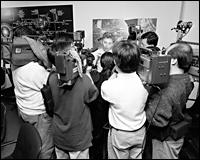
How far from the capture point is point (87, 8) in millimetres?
2758

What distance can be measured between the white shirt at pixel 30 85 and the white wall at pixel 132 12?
6.24 feet

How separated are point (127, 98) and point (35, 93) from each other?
76 centimetres

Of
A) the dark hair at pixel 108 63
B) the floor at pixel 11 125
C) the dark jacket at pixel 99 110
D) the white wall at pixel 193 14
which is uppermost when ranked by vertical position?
the white wall at pixel 193 14

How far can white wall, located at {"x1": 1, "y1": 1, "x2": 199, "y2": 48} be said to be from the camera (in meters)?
2.49

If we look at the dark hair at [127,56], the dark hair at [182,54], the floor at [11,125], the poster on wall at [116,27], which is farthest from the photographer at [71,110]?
the poster on wall at [116,27]

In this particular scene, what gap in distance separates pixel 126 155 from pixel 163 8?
2.38 meters

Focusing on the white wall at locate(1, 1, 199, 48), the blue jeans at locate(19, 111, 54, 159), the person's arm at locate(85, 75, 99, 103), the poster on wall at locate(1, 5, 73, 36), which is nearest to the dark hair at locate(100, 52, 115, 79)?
the person's arm at locate(85, 75, 99, 103)

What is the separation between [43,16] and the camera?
9.21 feet

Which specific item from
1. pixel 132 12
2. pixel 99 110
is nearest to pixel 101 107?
pixel 99 110

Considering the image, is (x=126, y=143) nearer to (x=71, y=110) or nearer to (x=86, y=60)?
(x=71, y=110)

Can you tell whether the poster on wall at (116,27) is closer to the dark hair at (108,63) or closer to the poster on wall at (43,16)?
the poster on wall at (43,16)

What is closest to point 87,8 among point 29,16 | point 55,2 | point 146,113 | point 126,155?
point 55,2

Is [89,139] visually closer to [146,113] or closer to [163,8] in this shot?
[146,113]

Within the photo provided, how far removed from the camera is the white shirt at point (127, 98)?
37.7 inches
